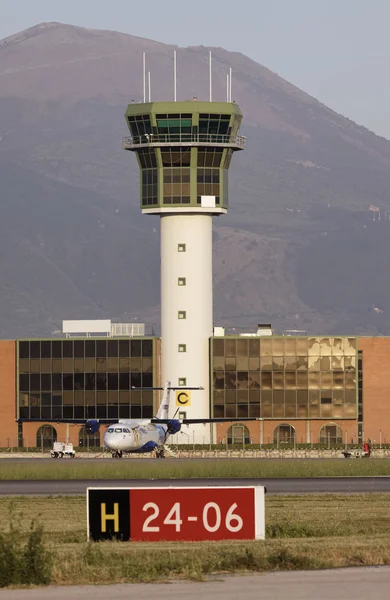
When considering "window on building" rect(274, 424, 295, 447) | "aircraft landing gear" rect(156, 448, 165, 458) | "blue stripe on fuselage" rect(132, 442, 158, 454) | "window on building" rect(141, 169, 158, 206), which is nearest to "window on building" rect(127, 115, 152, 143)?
"window on building" rect(141, 169, 158, 206)

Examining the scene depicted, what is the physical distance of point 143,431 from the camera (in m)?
102

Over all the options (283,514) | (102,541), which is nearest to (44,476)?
(283,514)

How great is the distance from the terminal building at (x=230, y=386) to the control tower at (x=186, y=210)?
1.17 meters

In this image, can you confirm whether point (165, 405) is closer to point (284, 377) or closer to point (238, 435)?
point (238, 435)

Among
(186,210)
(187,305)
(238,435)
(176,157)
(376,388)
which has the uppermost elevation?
(176,157)

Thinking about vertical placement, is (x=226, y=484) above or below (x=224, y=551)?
below

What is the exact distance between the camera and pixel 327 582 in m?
29.4

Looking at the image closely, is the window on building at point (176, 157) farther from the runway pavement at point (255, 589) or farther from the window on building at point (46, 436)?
the runway pavement at point (255, 589)

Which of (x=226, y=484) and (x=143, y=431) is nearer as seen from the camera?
(x=226, y=484)

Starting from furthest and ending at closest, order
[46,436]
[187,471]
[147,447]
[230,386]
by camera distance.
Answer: [46,436]
[230,386]
[147,447]
[187,471]

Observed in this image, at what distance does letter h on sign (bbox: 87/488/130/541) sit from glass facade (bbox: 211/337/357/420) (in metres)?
86.4

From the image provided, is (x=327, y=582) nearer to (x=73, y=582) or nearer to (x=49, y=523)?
(x=73, y=582)

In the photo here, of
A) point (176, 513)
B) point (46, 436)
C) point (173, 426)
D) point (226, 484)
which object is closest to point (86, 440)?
point (46, 436)

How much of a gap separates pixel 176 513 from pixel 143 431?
66560mm
